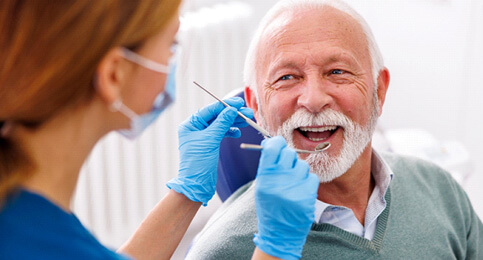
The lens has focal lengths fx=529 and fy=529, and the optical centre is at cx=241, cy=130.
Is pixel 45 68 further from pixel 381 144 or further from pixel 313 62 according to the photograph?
pixel 381 144

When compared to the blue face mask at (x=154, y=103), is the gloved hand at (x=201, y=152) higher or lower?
lower

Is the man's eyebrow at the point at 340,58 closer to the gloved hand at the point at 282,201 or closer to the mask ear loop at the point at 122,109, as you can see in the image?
the gloved hand at the point at 282,201

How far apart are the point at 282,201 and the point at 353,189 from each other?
475mm

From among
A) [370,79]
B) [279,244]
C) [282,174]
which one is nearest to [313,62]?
[370,79]

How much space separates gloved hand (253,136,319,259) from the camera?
3.56ft

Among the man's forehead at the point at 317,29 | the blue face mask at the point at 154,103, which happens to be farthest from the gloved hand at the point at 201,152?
the blue face mask at the point at 154,103

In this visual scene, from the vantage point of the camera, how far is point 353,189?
59.0 inches

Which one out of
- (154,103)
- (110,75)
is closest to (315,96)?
(154,103)

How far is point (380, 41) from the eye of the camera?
319cm

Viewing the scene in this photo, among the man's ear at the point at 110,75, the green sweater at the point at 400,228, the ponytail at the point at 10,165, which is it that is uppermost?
the man's ear at the point at 110,75

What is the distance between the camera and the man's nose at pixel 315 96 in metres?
1.35

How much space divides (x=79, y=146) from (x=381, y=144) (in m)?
1.56

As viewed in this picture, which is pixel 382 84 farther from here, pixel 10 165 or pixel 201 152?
pixel 10 165

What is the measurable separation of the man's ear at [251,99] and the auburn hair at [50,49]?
753 mm
